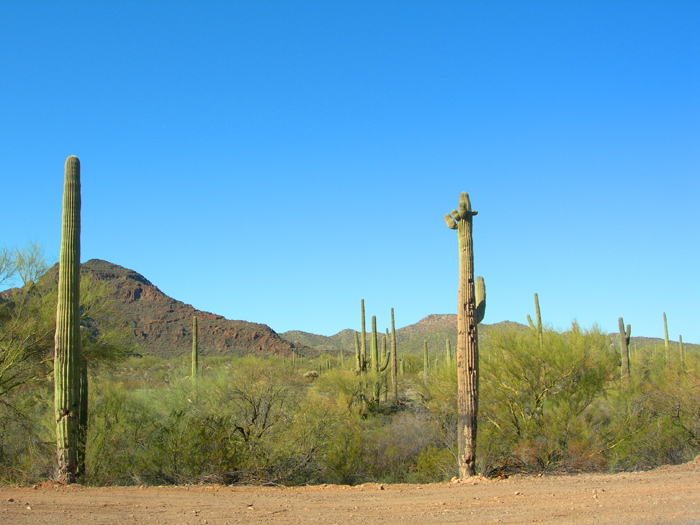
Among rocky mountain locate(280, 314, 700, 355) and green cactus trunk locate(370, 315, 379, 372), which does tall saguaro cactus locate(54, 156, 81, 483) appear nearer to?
green cactus trunk locate(370, 315, 379, 372)

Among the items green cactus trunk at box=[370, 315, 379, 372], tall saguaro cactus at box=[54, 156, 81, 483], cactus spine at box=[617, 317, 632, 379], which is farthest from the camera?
green cactus trunk at box=[370, 315, 379, 372]

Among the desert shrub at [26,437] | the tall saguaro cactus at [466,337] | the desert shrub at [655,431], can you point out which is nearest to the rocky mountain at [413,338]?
the desert shrub at [655,431]

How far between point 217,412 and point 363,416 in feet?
48.5

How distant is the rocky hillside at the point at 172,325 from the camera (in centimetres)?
7456

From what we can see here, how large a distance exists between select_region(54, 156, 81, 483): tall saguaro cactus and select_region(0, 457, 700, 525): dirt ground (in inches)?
28.9

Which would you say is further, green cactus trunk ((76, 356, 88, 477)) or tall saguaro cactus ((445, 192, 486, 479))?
green cactus trunk ((76, 356, 88, 477))

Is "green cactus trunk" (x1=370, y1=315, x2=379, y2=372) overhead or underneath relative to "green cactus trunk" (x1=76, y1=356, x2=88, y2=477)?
overhead

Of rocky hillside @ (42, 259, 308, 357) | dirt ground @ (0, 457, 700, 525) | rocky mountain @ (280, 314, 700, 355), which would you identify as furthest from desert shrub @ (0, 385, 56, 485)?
rocky mountain @ (280, 314, 700, 355)

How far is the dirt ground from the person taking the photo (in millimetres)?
7941

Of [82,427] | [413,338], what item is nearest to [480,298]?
[82,427]

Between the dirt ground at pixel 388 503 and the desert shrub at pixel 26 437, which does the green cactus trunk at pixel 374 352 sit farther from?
the dirt ground at pixel 388 503

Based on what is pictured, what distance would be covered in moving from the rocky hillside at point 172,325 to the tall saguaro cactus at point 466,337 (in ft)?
201

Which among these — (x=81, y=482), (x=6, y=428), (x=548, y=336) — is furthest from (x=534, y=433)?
(x=6, y=428)

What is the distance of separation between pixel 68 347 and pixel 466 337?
8.14 meters
